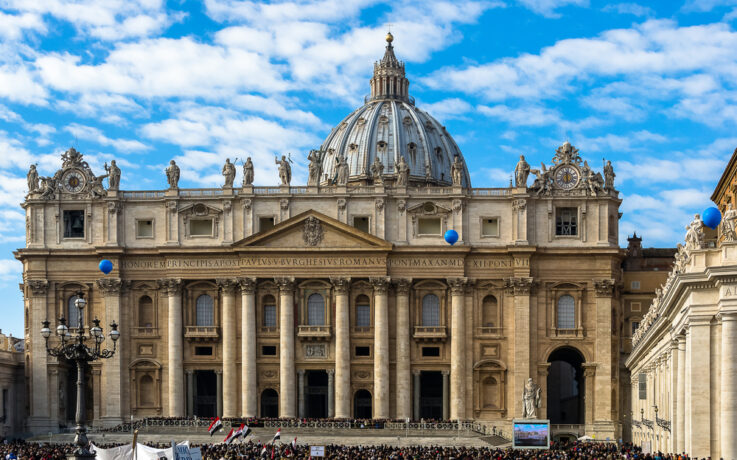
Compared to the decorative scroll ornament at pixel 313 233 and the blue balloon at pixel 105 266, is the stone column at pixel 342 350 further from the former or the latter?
the blue balloon at pixel 105 266

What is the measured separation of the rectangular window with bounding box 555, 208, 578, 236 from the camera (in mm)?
103688

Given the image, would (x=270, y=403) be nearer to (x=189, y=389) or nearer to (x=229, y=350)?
(x=229, y=350)

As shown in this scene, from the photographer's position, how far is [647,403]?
3034 inches

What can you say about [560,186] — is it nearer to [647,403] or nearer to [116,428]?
[647,403]

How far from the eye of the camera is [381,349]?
332 ft

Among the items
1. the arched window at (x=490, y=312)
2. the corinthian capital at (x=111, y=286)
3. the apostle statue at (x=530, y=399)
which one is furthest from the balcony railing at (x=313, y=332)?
the apostle statue at (x=530, y=399)

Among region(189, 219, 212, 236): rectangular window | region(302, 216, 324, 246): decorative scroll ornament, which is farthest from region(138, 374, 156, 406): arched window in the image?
region(302, 216, 324, 246): decorative scroll ornament

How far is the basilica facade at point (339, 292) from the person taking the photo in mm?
101625

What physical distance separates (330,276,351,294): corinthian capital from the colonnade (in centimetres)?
9

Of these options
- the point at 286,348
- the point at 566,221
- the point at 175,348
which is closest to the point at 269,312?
the point at 286,348

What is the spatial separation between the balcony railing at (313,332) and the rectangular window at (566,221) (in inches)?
864

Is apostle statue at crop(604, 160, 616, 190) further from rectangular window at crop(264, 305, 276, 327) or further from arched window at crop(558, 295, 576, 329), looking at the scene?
rectangular window at crop(264, 305, 276, 327)

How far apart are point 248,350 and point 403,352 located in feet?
43.6

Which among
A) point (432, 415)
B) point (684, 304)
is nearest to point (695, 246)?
point (684, 304)
